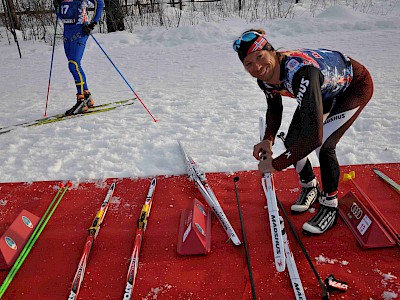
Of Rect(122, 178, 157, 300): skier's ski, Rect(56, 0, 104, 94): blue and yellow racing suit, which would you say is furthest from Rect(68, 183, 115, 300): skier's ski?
Rect(56, 0, 104, 94): blue and yellow racing suit

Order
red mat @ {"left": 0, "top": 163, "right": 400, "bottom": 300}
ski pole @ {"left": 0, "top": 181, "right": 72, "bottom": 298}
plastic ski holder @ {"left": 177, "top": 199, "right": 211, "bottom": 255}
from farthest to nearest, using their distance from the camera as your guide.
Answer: plastic ski holder @ {"left": 177, "top": 199, "right": 211, "bottom": 255} → ski pole @ {"left": 0, "top": 181, "right": 72, "bottom": 298} → red mat @ {"left": 0, "top": 163, "right": 400, "bottom": 300}

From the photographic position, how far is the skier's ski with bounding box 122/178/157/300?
2256 mm

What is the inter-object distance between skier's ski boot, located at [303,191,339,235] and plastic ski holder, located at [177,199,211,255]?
0.71 meters

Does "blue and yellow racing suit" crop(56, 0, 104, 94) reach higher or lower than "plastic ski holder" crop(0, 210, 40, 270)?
higher

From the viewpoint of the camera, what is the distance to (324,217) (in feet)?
8.63

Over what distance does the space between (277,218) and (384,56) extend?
643cm

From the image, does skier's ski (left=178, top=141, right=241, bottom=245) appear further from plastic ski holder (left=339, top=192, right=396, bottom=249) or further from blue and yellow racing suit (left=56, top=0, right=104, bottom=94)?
blue and yellow racing suit (left=56, top=0, right=104, bottom=94)

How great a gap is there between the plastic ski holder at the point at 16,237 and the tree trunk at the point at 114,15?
10162 millimetres

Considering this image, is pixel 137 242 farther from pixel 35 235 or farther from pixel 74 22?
pixel 74 22

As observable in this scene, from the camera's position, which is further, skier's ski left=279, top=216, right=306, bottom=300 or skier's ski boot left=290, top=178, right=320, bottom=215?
skier's ski boot left=290, top=178, right=320, bottom=215

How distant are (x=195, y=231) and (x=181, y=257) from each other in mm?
201

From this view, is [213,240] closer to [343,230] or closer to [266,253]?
[266,253]

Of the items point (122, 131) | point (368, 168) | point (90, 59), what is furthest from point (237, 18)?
point (368, 168)

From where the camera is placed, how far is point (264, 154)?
8.24ft
